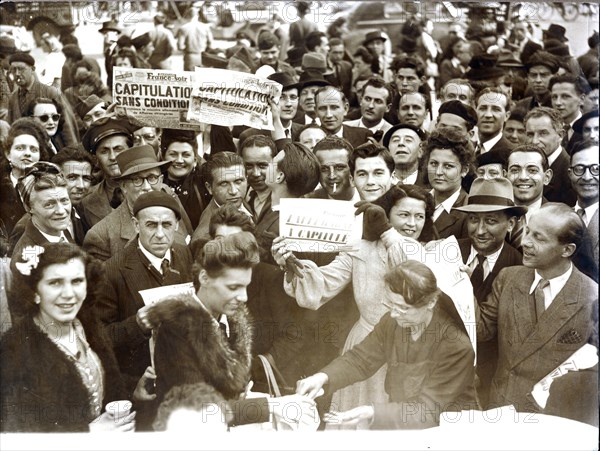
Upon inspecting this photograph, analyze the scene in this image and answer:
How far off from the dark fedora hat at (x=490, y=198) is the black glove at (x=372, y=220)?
1.50 feet

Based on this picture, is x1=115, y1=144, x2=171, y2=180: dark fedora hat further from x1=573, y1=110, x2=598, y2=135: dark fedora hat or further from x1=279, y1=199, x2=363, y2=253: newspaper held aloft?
x1=573, y1=110, x2=598, y2=135: dark fedora hat

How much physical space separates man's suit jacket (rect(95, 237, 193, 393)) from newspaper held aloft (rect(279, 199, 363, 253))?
645 millimetres

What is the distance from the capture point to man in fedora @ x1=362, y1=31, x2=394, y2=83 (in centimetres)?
597

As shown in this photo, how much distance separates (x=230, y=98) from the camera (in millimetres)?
5891

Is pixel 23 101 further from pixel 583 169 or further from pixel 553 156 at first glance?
pixel 583 169

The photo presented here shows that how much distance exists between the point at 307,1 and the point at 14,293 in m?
2.53

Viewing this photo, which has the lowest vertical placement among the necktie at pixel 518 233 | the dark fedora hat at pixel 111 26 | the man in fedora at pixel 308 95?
the necktie at pixel 518 233

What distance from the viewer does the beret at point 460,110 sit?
594 cm

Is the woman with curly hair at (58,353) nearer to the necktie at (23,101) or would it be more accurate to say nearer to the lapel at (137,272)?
the lapel at (137,272)

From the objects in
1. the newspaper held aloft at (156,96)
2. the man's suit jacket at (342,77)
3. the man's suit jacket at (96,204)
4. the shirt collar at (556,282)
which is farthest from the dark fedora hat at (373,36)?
the man's suit jacket at (96,204)

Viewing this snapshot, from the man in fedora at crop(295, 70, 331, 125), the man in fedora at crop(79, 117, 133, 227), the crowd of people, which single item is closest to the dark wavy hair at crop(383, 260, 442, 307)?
the crowd of people

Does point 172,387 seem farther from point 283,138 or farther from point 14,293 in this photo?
point 283,138

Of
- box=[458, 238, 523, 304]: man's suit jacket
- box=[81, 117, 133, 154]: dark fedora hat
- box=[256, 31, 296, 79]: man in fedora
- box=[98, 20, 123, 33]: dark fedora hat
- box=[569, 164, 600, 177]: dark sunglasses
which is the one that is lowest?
box=[458, 238, 523, 304]: man's suit jacket

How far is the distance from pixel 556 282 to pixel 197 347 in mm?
2247
